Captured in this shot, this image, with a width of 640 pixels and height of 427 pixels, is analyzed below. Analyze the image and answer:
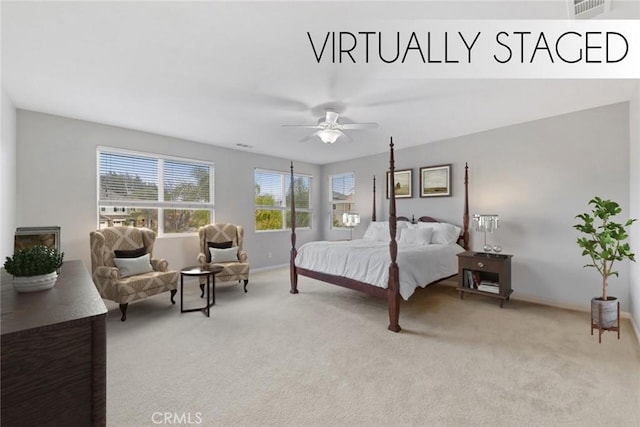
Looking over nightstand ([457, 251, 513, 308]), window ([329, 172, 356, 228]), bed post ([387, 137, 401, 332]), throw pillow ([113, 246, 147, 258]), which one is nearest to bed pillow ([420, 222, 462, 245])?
nightstand ([457, 251, 513, 308])

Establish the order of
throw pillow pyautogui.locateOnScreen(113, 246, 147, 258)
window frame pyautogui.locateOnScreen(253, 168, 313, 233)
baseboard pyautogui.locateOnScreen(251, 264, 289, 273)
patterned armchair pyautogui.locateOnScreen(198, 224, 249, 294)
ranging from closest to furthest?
throw pillow pyautogui.locateOnScreen(113, 246, 147, 258)
patterned armchair pyautogui.locateOnScreen(198, 224, 249, 294)
baseboard pyautogui.locateOnScreen(251, 264, 289, 273)
window frame pyautogui.locateOnScreen(253, 168, 313, 233)

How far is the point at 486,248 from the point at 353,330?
8.20ft

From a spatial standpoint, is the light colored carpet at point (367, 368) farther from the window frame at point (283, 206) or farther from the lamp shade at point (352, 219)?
the window frame at point (283, 206)

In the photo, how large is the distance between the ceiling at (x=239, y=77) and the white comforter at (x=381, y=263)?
1857 mm

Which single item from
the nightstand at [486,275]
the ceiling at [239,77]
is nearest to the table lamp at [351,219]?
the ceiling at [239,77]

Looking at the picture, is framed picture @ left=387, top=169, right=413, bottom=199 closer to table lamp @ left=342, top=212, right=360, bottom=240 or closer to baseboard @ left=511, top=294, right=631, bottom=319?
table lamp @ left=342, top=212, right=360, bottom=240

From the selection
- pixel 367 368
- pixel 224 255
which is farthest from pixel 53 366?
pixel 224 255

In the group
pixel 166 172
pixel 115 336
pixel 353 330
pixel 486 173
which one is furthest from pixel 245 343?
pixel 486 173

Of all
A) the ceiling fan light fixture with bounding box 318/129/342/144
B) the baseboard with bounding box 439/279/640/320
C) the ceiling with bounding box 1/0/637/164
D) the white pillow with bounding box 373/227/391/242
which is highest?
the ceiling with bounding box 1/0/637/164

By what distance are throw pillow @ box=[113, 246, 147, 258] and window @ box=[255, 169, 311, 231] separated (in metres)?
2.47

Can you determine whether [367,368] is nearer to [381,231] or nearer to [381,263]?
[381,263]

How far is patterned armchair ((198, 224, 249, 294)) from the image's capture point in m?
4.38

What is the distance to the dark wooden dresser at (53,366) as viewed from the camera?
2.76ft

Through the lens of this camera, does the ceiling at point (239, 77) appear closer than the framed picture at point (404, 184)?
Yes
